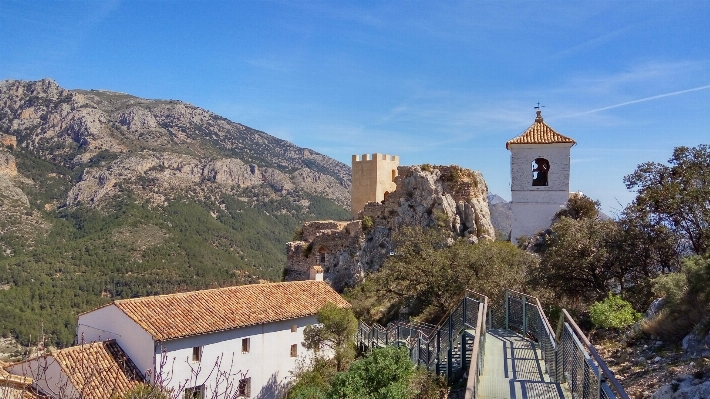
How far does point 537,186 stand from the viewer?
2552 cm

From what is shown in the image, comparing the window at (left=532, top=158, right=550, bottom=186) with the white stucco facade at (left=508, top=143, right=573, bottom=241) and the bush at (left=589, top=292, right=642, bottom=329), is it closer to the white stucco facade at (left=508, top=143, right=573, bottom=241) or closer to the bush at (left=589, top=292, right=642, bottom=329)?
the white stucco facade at (left=508, top=143, right=573, bottom=241)

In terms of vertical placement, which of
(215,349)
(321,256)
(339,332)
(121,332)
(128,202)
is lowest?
(215,349)

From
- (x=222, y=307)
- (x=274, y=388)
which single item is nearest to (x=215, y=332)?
(x=222, y=307)

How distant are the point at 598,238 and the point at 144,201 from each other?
105921 millimetres

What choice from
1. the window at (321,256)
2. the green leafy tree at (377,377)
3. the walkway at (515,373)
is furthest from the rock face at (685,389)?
the window at (321,256)

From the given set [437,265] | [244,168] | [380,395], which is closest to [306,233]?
[437,265]

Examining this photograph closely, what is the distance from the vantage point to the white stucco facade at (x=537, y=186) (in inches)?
999

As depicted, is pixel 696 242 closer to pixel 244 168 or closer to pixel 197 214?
pixel 197 214

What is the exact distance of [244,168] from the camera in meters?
134

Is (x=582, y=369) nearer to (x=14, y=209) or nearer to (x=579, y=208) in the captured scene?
(x=579, y=208)

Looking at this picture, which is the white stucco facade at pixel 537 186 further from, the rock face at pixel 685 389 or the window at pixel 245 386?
the rock face at pixel 685 389

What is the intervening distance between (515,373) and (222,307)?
17157 mm

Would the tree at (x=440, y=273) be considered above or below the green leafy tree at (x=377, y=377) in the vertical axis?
above

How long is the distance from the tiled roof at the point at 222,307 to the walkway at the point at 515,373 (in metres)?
13.5
